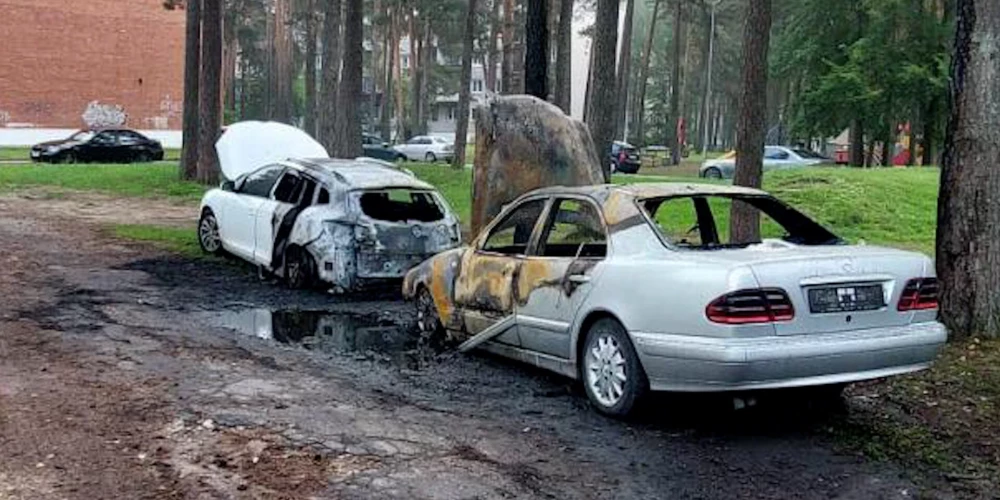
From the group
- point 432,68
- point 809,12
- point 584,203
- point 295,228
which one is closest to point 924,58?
point 809,12

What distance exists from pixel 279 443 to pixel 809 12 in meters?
38.7

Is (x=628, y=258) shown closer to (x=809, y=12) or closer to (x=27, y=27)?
(x=809, y=12)

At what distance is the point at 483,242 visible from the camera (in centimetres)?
Result: 838

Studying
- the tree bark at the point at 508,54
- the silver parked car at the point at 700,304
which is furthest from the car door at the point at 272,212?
the tree bark at the point at 508,54

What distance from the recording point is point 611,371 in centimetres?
664

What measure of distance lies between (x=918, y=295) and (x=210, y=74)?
2137 centimetres

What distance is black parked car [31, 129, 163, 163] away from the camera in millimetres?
37062

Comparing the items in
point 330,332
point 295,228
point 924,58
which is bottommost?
point 330,332

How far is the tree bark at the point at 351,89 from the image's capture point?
2293 cm

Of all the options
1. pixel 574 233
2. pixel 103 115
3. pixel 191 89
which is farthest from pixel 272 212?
pixel 103 115

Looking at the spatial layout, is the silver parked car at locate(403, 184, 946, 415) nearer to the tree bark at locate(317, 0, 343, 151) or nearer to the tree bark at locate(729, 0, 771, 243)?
the tree bark at locate(729, 0, 771, 243)

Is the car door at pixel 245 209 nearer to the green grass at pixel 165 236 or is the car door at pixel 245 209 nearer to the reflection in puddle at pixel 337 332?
the green grass at pixel 165 236

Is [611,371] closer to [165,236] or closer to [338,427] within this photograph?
[338,427]

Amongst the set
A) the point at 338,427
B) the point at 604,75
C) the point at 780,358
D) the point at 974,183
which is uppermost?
the point at 604,75
